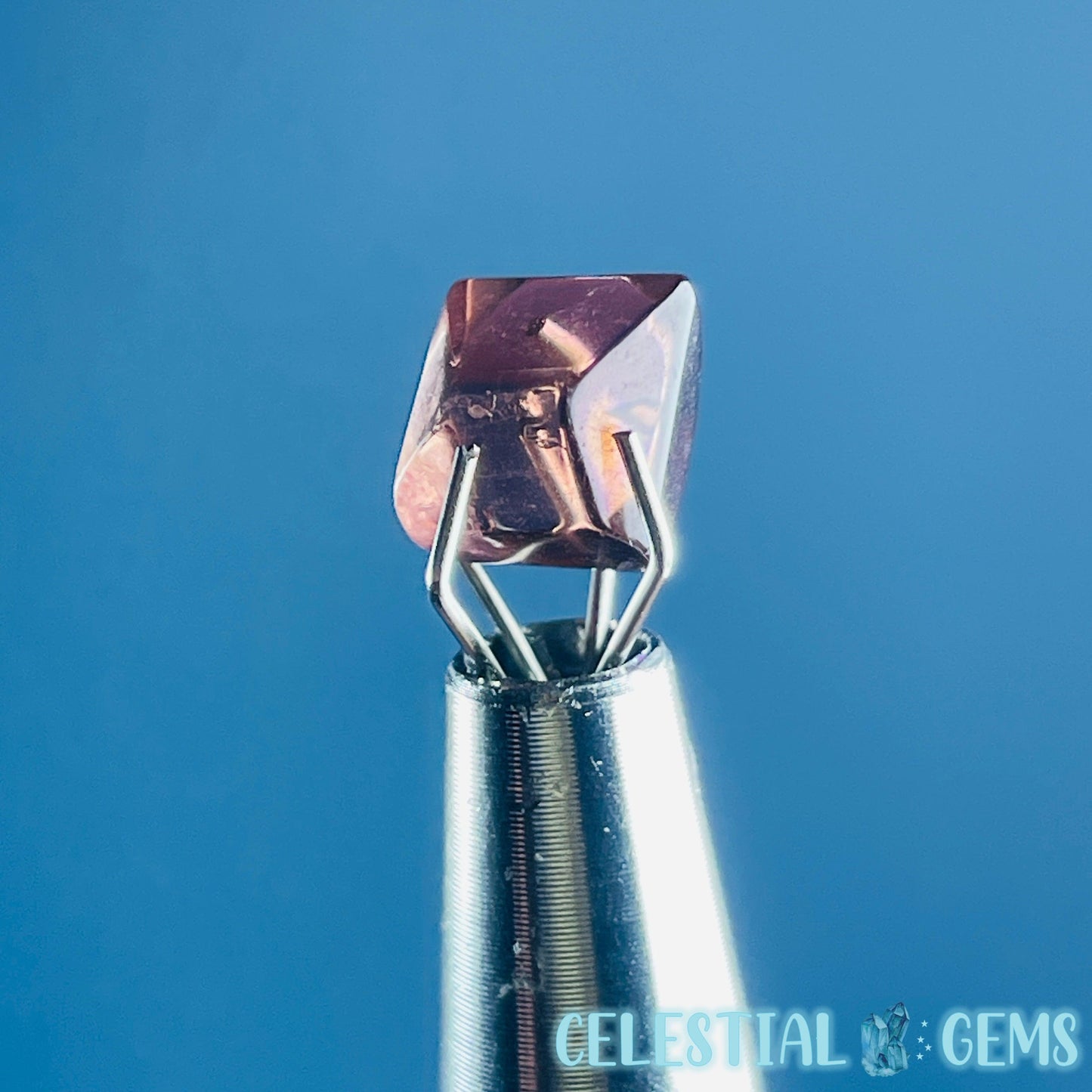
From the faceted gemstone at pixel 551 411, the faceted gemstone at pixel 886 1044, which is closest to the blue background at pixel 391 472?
the faceted gemstone at pixel 886 1044

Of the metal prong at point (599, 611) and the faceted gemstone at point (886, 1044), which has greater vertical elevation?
the metal prong at point (599, 611)

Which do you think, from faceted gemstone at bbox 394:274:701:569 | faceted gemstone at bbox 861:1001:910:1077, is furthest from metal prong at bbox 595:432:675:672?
faceted gemstone at bbox 861:1001:910:1077

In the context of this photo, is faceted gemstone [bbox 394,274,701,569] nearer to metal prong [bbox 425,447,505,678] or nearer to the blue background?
metal prong [bbox 425,447,505,678]

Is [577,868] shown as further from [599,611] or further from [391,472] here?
[391,472]

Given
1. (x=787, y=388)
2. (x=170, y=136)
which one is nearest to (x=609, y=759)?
(x=787, y=388)

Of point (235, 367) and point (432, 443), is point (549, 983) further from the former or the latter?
point (235, 367)

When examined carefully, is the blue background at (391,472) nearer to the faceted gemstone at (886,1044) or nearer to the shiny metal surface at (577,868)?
the faceted gemstone at (886,1044)
